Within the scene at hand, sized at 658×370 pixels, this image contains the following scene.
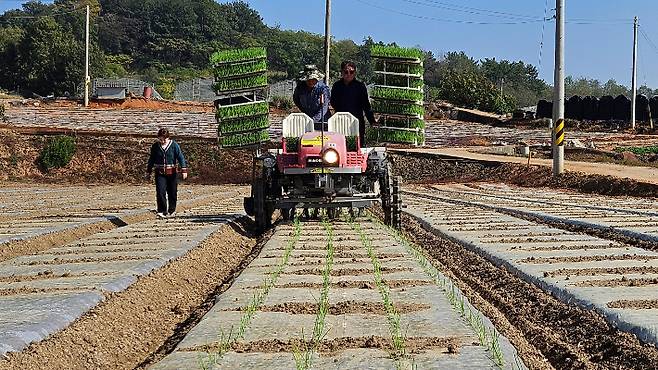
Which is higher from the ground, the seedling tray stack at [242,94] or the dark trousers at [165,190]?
the seedling tray stack at [242,94]

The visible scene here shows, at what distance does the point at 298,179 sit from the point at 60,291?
580cm

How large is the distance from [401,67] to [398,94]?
0.48m

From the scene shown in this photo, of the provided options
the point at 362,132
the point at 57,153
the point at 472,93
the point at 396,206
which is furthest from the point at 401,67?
the point at 472,93

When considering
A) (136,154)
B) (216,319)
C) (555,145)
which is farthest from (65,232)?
(136,154)

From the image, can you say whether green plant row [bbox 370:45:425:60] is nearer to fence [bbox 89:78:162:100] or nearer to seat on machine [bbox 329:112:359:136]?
seat on machine [bbox 329:112:359:136]

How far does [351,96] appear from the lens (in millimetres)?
13719

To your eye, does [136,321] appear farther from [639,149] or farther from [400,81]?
[639,149]

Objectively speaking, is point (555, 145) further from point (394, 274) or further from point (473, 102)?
point (473, 102)

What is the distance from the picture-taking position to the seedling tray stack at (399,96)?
584 inches

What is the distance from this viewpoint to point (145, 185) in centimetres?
3216

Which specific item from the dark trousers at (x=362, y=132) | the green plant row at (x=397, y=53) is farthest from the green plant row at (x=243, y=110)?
the dark trousers at (x=362, y=132)

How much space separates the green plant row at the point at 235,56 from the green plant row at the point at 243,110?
0.75 m

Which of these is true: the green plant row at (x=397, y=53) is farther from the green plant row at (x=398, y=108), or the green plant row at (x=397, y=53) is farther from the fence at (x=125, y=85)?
the fence at (x=125, y=85)

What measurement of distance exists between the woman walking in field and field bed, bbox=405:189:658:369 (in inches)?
172
